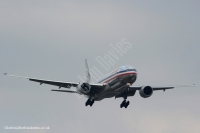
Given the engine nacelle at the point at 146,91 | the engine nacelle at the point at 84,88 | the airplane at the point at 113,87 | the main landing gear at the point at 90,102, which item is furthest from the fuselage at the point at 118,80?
the engine nacelle at the point at 146,91

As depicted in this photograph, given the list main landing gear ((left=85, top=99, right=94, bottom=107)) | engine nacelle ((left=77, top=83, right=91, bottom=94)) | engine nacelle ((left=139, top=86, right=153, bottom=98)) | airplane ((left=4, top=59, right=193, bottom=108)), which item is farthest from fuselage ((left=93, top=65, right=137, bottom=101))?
engine nacelle ((left=139, top=86, right=153, bottom=98))

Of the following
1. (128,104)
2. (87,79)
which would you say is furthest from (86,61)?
(128,104)

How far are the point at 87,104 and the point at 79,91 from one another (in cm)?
346

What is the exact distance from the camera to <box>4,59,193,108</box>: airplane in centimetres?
9188

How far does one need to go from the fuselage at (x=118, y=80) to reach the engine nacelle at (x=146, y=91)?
519 cm

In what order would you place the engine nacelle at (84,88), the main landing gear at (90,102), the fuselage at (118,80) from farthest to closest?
the main landing gear at (90,102) < the engine nacelle at (84,88) < the fuselage at (118,80)

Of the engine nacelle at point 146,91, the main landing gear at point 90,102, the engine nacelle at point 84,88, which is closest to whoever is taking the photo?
the engine nacelle at point 84,88

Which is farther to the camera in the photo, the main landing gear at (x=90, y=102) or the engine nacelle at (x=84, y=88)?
the main landing gear at (x=90, y=102)

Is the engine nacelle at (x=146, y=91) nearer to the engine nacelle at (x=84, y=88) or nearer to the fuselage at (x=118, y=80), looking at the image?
the fuselage at (x=118, y=80)

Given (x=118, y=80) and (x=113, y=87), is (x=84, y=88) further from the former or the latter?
(x=118, y=80)

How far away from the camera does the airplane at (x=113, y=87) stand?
91.9m

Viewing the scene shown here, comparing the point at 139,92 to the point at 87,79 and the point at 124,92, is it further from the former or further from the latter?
the point at 87,79

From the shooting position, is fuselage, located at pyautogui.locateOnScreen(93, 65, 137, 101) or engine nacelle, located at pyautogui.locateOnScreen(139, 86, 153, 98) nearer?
fuselage, located at pyautogui.locateOnScreen(93, 65, 137, 101)

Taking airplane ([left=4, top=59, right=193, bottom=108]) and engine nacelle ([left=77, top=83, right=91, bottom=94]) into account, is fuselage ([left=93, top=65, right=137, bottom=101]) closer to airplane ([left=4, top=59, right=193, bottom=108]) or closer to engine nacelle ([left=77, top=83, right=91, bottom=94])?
airplane ([left=4, top=59, right=193, bottom=108])
